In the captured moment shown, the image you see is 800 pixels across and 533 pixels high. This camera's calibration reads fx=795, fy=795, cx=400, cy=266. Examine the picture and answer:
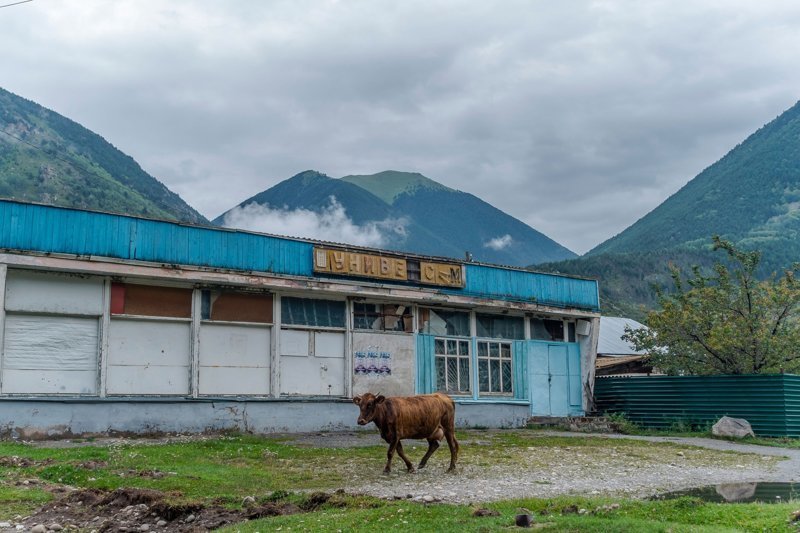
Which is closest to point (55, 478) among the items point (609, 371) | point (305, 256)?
point (305, 256)

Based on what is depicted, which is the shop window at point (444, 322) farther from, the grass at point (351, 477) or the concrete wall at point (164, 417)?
the grass at point (351, 477)

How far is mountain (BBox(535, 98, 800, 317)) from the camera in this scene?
8688cm

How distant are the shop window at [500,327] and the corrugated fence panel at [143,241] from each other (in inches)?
297

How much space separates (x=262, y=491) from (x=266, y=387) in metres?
10.1

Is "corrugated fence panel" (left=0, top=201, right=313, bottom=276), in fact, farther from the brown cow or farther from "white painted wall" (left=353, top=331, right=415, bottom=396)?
the brown cow

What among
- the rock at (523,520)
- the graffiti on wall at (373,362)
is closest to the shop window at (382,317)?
the graffiti on wall at (373,362)

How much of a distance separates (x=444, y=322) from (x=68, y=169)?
91.4 metres

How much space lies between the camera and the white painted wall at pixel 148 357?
18969mm

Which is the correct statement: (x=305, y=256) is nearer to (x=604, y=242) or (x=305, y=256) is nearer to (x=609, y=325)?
(x=609, y=325)

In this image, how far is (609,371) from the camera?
32781 millimetres

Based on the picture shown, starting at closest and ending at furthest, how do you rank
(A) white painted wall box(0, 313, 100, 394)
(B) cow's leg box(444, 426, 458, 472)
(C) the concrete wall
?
(B) cow's leg box(444, 426, 458, 472) → (C) the concrete wall → (A) white painted wall box(0, 313, 100, 394)

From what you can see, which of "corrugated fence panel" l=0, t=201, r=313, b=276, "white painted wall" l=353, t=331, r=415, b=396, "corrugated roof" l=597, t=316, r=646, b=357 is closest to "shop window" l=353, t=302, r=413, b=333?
"white painted wall" l=353, t=331, r=415, b=396

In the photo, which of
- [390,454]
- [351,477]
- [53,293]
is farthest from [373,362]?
[351,477]

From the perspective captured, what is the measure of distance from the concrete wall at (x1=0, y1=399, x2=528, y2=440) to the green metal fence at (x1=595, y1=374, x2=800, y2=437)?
36.7 ft
